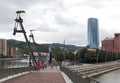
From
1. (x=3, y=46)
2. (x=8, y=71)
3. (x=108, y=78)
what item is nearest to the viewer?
(x=8, y=71)

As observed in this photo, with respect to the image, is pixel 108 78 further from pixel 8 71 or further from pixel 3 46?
pixel 3 46

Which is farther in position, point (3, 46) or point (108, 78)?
point (3, 46)

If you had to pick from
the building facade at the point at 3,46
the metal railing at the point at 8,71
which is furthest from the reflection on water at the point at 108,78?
the building facade at the point at 3,46

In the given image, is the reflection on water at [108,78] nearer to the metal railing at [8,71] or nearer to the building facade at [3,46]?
the metal railing at [8,71]

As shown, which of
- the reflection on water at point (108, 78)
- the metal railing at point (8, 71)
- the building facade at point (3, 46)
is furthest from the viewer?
the building facade at point (3, 46)

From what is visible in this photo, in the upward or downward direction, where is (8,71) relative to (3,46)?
downward

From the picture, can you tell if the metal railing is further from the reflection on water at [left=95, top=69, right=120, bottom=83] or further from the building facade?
the building facade

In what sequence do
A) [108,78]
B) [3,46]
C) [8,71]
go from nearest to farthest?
[8,71] < [108,78] < [3,46]

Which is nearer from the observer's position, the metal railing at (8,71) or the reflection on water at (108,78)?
the metal railing at (8,71)

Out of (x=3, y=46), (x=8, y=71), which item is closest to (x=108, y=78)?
(x=8, y=71)

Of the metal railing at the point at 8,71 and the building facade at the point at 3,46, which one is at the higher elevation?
the building facade at the point at 3,46

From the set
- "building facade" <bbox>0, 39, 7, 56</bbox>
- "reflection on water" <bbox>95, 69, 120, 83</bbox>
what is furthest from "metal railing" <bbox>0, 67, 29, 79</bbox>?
"building facade" <bbox>0, 39, 7, 56</bbox>

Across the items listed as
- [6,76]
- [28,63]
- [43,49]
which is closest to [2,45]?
[43,49]

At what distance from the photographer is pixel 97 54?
588 ft
